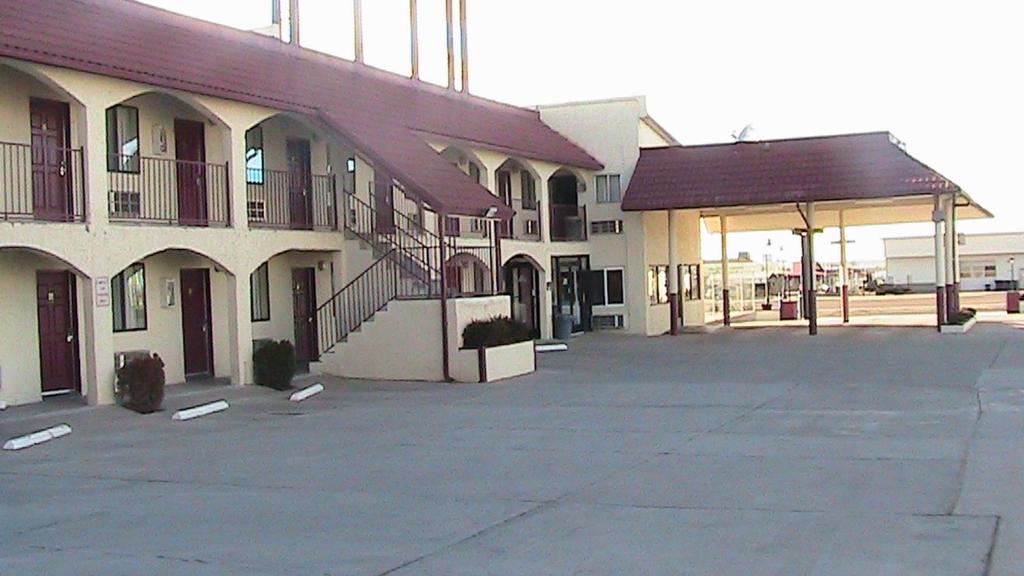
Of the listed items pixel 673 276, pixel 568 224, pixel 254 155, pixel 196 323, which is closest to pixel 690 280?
pixel 673 276

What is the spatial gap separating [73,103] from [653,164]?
76.8ft

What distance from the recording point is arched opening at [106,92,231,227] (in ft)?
70.3

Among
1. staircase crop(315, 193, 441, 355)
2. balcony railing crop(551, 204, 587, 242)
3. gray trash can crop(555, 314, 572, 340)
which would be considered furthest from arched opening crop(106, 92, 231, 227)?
balcony railing crop(551, 204, 587, 242)

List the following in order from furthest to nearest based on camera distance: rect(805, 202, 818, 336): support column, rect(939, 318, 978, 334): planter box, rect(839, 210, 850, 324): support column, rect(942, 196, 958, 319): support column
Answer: rect(839, 210, 850, 324): support column → rect(942, 196, 958, 319): support column → rect(805, 202, 818, 336): support column → rect(939, 318, 978, 334): planter box

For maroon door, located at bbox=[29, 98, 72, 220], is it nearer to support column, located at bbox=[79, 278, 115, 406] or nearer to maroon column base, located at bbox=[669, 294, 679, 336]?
support column, located at bbox=[79, 278, 115, 406]

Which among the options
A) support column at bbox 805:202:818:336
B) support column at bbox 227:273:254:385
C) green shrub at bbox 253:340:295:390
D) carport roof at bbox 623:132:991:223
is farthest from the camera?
support column at bbox 805:202:818:336

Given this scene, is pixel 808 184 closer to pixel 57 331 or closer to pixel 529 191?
pixel 529 191

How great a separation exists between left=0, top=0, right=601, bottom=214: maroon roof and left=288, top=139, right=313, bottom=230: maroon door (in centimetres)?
139

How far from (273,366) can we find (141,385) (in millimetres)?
3748

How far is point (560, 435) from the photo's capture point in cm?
1583

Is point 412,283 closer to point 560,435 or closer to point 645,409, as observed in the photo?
point 645,409

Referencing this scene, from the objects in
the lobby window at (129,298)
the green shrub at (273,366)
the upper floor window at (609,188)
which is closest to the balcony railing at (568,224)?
the upper floor window at (609,188)

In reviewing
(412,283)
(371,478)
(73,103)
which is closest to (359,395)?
(412,283)

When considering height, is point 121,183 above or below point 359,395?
above
